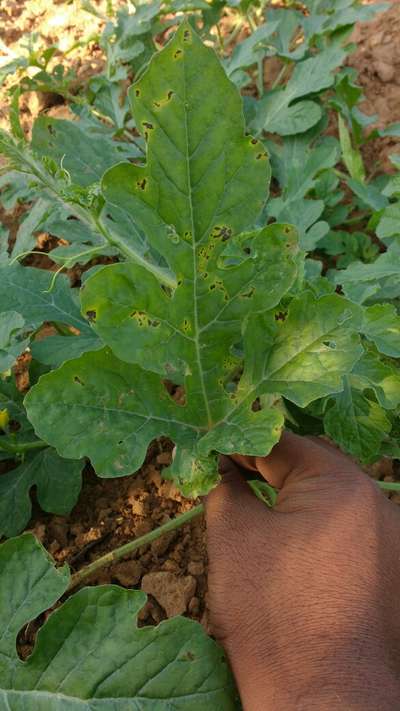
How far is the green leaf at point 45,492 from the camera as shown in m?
2.08

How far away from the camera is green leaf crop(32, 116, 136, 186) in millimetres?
1943

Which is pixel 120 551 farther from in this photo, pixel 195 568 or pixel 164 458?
pixel 164 458

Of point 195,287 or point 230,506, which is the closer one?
point 195,287

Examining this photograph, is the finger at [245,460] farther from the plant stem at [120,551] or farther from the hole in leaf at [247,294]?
the hole in leaf at [247,294]

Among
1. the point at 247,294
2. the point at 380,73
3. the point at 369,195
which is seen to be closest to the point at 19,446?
the point at 247,294

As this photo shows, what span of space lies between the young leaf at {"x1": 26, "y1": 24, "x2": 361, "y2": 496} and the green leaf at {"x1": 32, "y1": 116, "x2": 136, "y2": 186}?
0.77 meters

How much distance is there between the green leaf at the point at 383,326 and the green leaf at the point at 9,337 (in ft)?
2.86

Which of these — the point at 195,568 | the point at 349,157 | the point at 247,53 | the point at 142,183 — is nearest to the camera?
the point at 142,183

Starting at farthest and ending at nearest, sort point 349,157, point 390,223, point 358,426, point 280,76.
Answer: point 280,76 → point 349,157 → point 390,223 → point 358,426

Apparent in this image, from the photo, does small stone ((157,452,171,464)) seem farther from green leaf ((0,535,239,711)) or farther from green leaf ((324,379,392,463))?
green leaf ((0,535,239,711))

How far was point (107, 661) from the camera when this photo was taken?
133 centimetres

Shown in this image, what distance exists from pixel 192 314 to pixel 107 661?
712mm

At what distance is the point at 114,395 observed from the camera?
1390 millimetres

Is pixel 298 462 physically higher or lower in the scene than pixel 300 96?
lower
